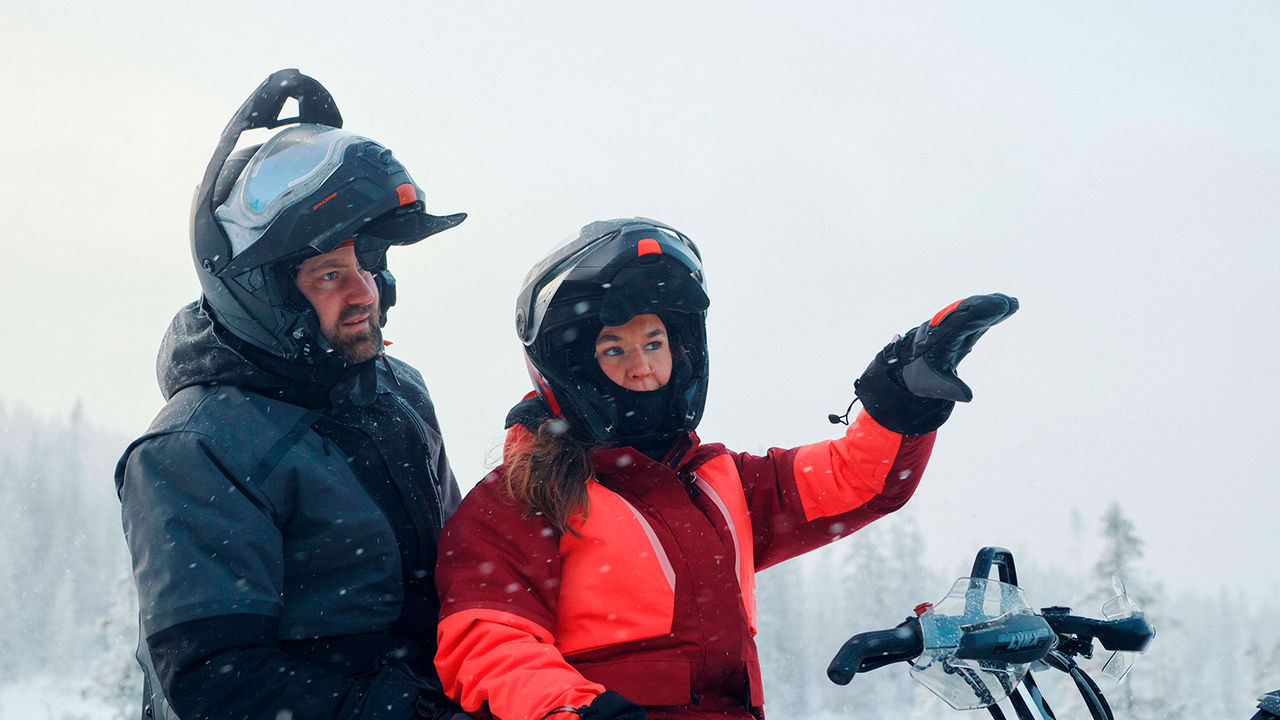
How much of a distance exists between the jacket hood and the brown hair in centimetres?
63

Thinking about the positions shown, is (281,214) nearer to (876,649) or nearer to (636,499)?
(636,499)

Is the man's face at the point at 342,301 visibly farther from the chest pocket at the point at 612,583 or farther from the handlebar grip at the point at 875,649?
the handlebar grip at the point at 875,649

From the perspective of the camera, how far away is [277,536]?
2.55 meters

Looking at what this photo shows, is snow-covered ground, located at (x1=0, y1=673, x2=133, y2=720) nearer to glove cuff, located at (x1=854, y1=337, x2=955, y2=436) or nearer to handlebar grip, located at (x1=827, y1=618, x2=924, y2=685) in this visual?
glove cuff, located at (x1=854, y1=337, x2=955, y2=436)

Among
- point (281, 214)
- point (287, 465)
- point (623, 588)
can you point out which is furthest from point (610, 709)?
point (281, 214)

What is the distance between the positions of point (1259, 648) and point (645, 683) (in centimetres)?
1777

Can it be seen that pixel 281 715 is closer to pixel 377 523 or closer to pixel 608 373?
pixel 377 523

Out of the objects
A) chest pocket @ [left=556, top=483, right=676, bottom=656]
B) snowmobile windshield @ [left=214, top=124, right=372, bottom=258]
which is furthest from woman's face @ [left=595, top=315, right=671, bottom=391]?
snowmobile windshield @ [left=214, top=124, right=372, bottom=258]

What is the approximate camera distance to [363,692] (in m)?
2.56

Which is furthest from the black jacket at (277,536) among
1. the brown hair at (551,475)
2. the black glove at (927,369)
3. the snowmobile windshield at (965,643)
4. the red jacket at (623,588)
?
the black glove at (927,369)

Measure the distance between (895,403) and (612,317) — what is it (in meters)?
0.93

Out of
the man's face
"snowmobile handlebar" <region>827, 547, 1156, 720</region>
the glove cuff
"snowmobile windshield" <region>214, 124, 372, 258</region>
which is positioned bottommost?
"snowmobile handlebar" <region>827, 547, 1156, 720</region>

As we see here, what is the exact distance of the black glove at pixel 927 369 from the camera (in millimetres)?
2594

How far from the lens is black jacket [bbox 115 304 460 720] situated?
2.33m
